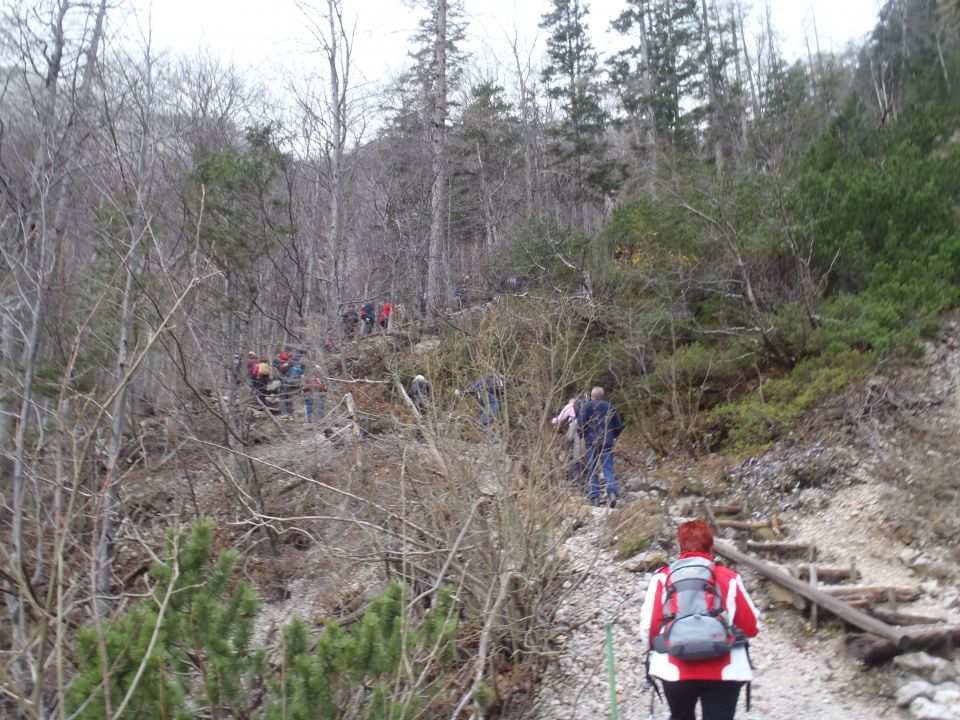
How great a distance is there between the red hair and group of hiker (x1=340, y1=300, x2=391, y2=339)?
11.7 meters

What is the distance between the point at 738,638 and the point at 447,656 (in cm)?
189

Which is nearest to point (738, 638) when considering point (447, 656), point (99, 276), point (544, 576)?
point (447, 656)

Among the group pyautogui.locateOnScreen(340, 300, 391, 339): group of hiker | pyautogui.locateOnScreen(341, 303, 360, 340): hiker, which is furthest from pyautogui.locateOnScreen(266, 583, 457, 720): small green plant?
pyautogui.locateOnScreen(341, 303, 360, 340): hiker

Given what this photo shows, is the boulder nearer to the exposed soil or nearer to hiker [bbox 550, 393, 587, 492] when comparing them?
the exposed soil

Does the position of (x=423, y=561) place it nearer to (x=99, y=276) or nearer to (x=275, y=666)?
(x=275, y=666)

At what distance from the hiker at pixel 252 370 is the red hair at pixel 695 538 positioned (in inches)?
306

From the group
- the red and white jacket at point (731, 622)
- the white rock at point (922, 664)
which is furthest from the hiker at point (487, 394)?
the white rock at point (922, 664)

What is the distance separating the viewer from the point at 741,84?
28578 mm

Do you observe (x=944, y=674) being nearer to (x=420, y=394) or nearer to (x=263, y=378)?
(x=420, y=394)

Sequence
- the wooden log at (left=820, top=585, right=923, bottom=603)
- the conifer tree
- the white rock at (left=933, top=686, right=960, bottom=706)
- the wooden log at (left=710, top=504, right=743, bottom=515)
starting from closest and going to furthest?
the white rock at (left=933, top=686, right=960, bottom=706), the wooden log at (left=820, top=585, right=923, bottom=603), the wooden log at (left=710, top=504, right=743, bottom=515), the conifer tree

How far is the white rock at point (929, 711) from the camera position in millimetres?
4773

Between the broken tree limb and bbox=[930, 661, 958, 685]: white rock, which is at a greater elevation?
the broken tree limb

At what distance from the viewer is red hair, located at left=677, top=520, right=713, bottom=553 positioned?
3.92 m

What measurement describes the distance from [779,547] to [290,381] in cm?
737
